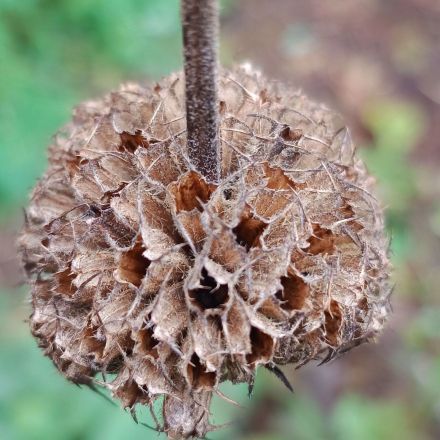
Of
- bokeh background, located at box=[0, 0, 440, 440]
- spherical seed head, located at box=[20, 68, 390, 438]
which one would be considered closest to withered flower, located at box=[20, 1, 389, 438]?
spherical seed head, located at box=[20, 68, 390, 438]

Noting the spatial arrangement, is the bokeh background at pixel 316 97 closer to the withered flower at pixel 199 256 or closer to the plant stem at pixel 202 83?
the withered flower at pixel 199 256

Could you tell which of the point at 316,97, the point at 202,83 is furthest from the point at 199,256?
the point at 316,97

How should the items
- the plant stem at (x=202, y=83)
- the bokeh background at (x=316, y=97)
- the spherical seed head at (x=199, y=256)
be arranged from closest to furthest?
the plant stem at (x=202, y=83), the spherical seed head at (x=199, y=256), the bokeh background at (x=316, y=97)

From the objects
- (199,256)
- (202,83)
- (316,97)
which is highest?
(202,83)

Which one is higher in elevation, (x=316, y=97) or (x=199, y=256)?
(x=199, y=256)

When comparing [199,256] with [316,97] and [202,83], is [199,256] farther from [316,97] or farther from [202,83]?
[316,97]

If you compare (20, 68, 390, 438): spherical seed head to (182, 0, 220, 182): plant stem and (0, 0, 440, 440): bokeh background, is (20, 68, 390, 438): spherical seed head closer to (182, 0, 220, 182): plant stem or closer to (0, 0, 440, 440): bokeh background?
(182, 0, 220, 182): plant stem

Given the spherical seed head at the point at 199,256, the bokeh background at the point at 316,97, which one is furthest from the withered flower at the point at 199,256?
the bokeh background at the point at 316,97
